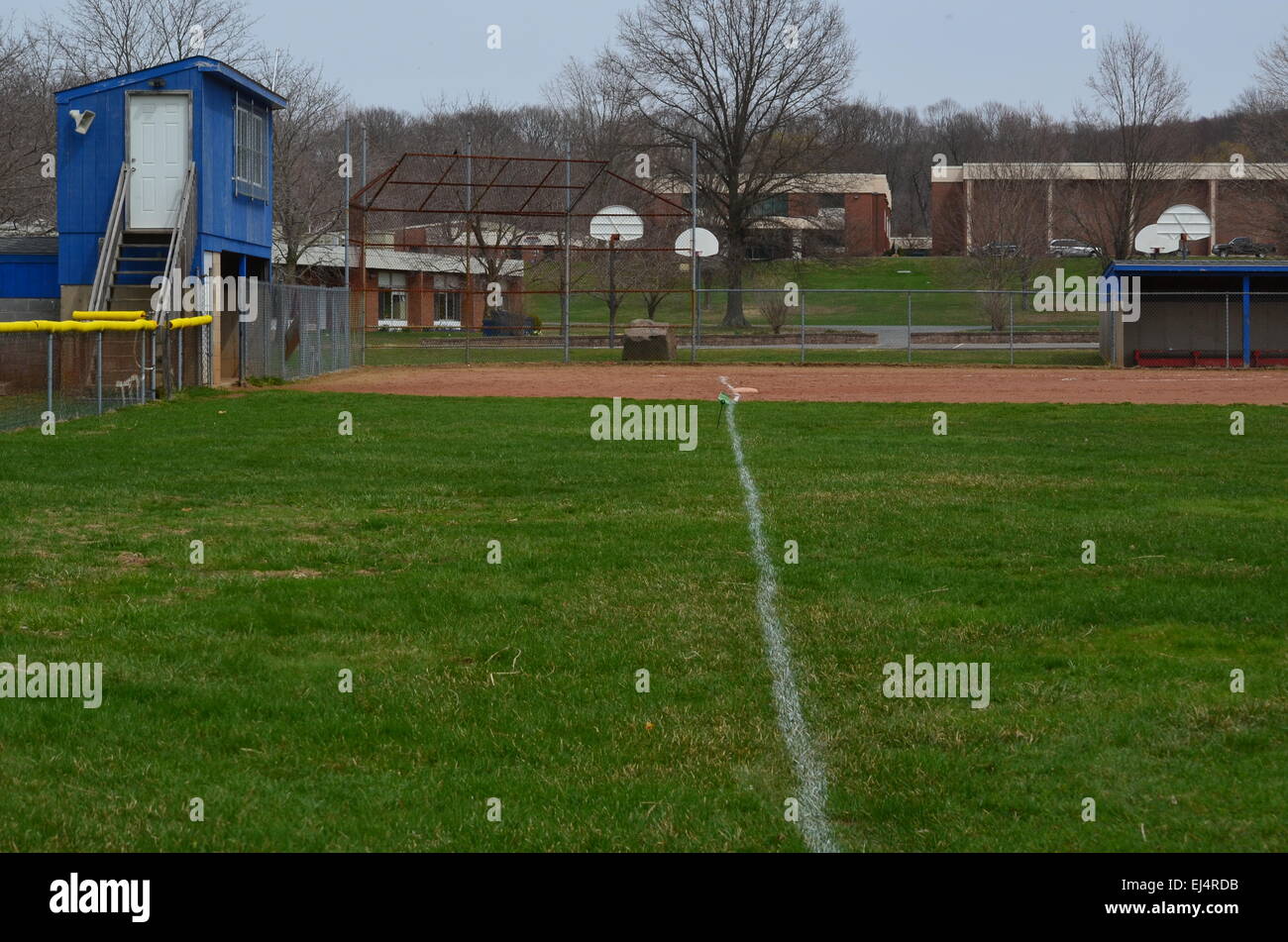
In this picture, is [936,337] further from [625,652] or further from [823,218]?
[625,652]

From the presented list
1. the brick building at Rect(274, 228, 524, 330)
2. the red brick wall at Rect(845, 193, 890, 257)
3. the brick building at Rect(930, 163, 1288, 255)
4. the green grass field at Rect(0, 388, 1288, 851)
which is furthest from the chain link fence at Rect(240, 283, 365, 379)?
the red brick wall at Rect(845, 193, 890, 257)

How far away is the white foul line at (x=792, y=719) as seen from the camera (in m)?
5.59

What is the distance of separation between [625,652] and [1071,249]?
85931 millimetres

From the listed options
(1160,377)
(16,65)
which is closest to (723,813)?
(1160,377)

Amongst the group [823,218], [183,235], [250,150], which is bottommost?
[183,235]

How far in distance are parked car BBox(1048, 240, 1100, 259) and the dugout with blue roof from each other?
38265 mm

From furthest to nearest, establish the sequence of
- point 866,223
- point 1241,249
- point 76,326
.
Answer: point 866,223 < point 1241,249 < point 76,326

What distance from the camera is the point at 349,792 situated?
5.89 m

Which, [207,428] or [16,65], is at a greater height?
[16,65]

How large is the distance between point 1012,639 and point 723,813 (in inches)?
129

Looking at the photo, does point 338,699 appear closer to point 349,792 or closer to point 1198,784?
point 349,792

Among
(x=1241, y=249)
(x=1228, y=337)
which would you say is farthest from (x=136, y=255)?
(x=1241, y=249)

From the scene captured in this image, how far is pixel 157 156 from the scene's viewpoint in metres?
28.6

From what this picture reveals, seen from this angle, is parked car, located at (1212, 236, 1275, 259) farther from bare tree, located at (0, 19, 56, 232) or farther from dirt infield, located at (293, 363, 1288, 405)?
bare tree, located at (0, 19, 56, 232)
